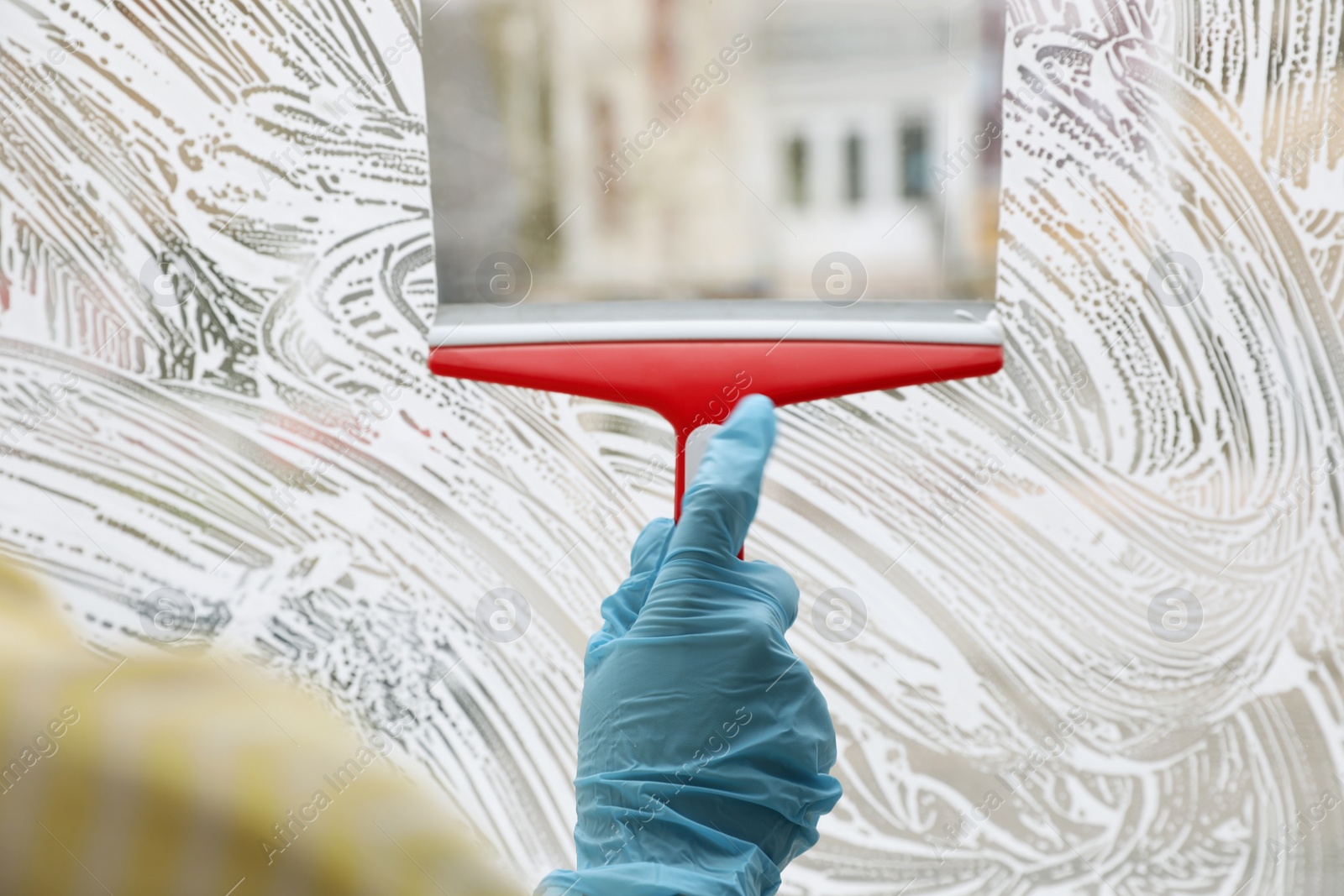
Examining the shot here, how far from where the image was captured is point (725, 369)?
0.66 metres

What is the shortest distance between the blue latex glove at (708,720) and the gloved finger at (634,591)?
0.20 ft

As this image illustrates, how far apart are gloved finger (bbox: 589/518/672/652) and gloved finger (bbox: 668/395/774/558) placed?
0.09 meters

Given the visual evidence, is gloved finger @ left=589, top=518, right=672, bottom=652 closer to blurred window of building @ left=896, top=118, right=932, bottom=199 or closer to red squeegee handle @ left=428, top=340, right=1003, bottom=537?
red squeegee handle @ left=428, top=340, right=1003, bottom=537

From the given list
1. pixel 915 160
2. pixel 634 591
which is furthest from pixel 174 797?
pixel 915 160

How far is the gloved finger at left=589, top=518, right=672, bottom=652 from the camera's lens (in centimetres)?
69

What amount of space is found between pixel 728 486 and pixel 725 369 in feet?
0.36

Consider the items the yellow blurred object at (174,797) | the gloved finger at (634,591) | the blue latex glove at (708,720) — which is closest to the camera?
the yellow blurred object at (174,797)

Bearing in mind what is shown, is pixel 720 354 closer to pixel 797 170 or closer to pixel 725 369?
pixel 725 369

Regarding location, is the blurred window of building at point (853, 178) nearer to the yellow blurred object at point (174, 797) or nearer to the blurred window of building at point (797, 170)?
the blurred window of building at point (797, 170)

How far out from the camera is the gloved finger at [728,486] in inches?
23.0

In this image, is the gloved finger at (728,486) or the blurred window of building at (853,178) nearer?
the gloved finger at (728,486)

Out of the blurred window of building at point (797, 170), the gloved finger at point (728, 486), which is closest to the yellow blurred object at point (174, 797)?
the gloved finger at point (728, 486)

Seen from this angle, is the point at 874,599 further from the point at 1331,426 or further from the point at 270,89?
the point at 270,89

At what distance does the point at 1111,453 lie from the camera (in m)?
0.79
